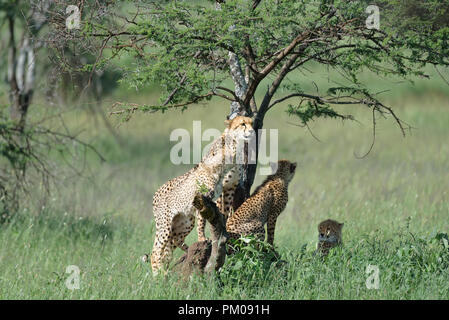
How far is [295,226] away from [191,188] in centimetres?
304

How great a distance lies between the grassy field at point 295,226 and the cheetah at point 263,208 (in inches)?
14.9

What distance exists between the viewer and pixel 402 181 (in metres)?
11.8

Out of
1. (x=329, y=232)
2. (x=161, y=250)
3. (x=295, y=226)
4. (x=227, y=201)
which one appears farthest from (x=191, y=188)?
(x=295, y=226)

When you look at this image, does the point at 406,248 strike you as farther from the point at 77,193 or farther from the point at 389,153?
the point at 389,153

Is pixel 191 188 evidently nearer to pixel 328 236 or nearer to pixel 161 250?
pixel 161 250

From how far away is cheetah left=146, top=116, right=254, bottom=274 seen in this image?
261 inches

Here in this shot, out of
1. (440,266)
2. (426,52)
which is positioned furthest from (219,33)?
(440,266)

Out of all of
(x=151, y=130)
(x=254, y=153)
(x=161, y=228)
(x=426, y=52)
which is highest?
(x=151, y=130)

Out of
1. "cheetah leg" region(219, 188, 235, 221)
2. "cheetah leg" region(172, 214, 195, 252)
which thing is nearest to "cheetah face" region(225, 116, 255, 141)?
"cheetah leg" region(219, 188, 235, 221)

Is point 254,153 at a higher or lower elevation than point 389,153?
lower

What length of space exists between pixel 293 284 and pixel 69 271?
1.87 m

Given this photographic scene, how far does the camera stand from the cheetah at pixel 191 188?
21.7 ft

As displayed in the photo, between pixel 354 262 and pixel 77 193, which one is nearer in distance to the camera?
pixel 354 262

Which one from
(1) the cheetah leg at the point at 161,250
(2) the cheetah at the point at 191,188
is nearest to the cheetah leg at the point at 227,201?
(2) the cheetah at the point at 191,188
